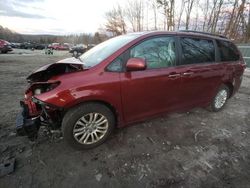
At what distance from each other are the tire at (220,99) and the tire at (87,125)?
2685mm

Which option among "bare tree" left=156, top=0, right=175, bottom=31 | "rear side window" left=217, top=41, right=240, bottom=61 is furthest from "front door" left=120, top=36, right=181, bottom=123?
"bare tree" left=156, top=0, right=175, bottom=31

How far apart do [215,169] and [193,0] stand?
24479 mm

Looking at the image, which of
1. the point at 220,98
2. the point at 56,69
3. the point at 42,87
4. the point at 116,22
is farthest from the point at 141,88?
the point at 116,22

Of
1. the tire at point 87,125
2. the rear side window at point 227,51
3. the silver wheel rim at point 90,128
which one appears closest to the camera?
the tire at point 87,125

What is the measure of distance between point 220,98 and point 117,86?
2.97m

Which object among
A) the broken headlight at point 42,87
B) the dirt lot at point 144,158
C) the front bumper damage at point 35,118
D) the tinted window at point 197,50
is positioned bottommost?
the dirt lot at point 144,158

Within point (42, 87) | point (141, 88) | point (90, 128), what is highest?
point (42, 87)

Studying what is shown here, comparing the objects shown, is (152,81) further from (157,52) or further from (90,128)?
(90,128)

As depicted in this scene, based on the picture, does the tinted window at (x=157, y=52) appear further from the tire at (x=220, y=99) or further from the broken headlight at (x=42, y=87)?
the tire at (x=220, y=99)

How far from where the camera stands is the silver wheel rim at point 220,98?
4.44 m

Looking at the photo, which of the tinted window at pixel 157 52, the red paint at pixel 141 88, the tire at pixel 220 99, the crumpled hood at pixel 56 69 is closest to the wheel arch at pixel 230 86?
the tire at pixel 220 99

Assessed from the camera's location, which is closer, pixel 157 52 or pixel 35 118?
pixel 35 118

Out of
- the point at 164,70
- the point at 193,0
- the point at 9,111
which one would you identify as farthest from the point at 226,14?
the point at 9,111

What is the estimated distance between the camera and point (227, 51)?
430 cm
